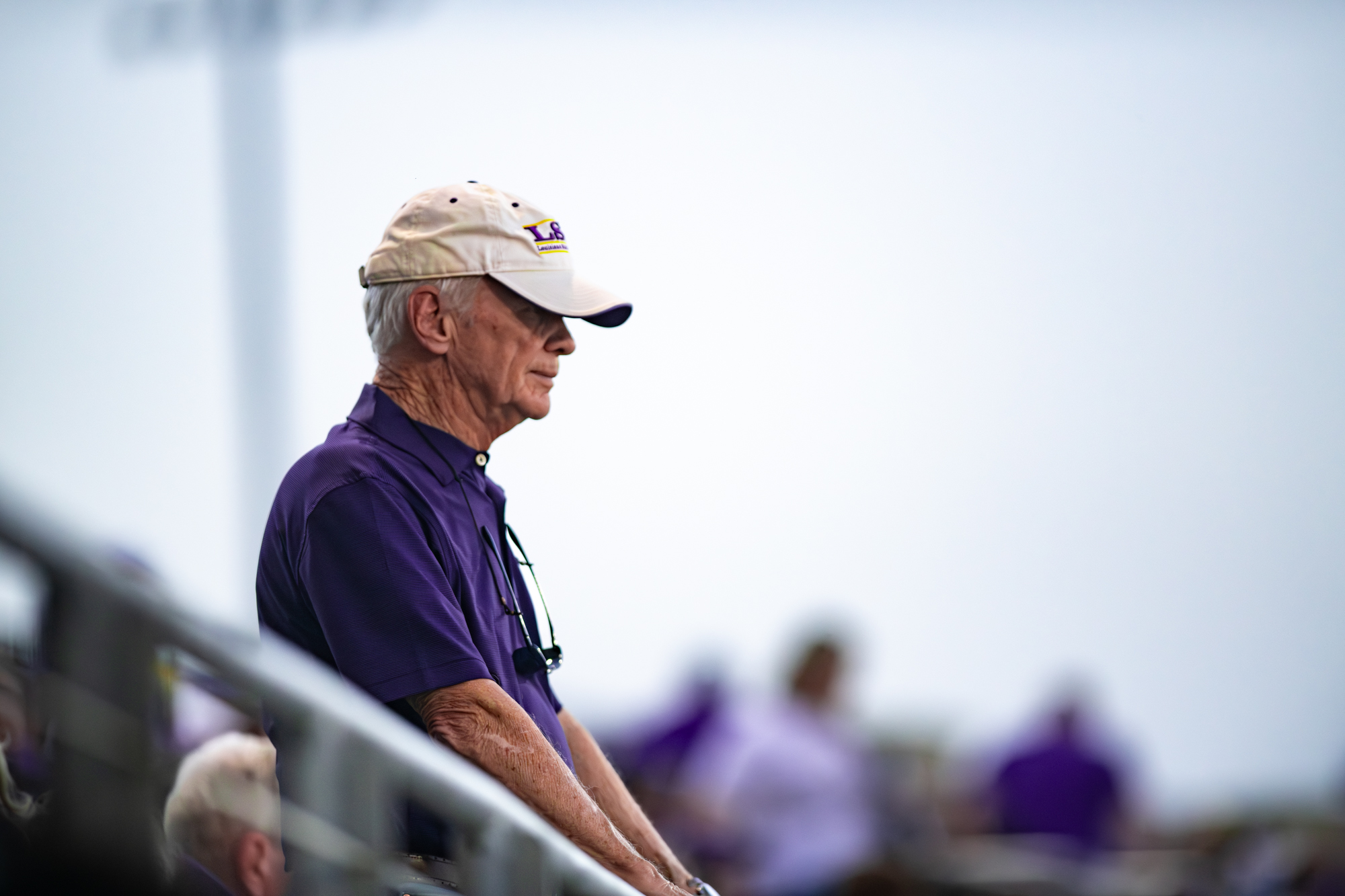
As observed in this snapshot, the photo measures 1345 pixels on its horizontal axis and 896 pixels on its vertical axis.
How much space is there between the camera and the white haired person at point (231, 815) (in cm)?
233

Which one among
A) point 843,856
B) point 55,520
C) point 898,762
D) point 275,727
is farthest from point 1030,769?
point 55,520

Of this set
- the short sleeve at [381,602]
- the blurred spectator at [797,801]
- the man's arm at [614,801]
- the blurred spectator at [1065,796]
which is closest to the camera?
the short sleeve at [381,602]

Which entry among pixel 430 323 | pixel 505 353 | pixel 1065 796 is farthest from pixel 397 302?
pixel 1065 796

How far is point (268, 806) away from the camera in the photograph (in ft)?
8.54

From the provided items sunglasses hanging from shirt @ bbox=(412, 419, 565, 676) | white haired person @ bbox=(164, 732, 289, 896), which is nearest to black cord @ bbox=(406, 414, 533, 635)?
sunglasses hanging from shirt @ bbox=(412, 419, 565, 676)

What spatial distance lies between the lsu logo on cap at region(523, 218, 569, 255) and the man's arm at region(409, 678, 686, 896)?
694 millimetres

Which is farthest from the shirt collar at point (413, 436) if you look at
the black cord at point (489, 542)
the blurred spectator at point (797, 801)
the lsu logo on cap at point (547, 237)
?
the blurred spectator at point (797, 801)

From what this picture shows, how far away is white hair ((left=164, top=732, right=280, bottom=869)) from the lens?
2.57m

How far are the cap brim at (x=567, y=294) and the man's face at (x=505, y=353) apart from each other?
0.09 feet

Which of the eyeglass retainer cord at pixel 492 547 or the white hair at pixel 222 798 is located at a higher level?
the eyeglass retainer cord at pixel 492 547

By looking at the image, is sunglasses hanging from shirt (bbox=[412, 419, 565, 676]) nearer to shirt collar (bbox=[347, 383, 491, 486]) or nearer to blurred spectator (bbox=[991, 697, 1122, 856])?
shirt collar (bbox=[347, 383, 491, 486])

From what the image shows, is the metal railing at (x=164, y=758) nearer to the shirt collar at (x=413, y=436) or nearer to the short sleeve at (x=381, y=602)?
the short sleeve at (x=381, y=602)

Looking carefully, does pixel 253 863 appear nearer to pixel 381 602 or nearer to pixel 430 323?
pixel 381 602

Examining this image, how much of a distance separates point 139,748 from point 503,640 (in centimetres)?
90
